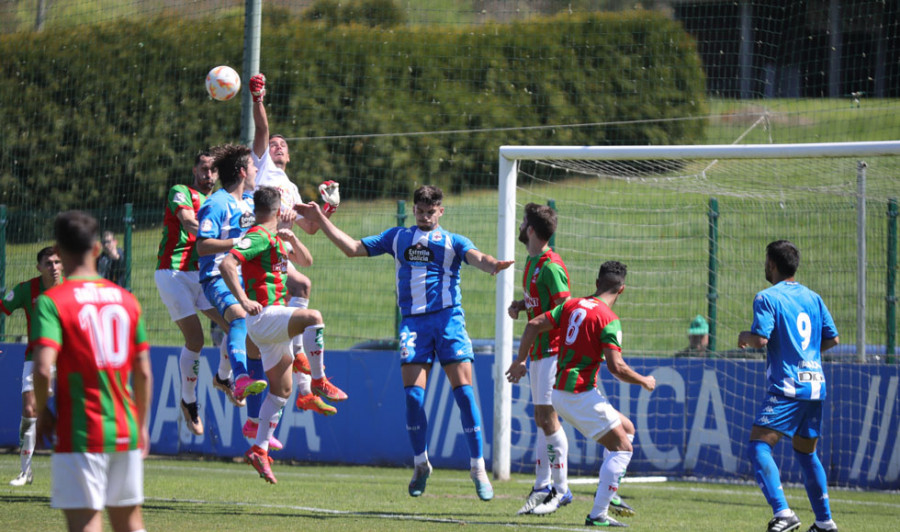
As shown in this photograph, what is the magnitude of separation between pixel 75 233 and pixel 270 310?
399 centimetres

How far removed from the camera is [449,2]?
16156 mm

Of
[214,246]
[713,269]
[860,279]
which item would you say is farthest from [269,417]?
[860,279]

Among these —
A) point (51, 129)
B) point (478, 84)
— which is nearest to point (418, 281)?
point (478, 84)

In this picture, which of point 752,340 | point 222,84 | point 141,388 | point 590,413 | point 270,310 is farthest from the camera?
point 222,84

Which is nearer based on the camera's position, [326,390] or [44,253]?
[326,390]

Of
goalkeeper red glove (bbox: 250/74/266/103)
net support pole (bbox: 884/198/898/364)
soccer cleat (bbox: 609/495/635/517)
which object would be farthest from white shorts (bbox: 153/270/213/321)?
net support pole (bbox: 884/198/898/364)

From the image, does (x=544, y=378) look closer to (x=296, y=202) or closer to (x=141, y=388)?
(x=296, y=202)

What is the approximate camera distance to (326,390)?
30.3 ft

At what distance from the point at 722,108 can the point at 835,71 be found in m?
2.21

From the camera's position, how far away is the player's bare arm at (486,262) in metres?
8.60

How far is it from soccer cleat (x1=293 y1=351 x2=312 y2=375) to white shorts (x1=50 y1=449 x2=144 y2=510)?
506cm

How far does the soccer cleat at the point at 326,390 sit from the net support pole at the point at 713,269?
5.60m

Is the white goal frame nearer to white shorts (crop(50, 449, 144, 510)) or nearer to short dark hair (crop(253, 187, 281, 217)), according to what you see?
short dark hair (crop(253, 187, 281, 217))

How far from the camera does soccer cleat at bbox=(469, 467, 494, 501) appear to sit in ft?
28.6
